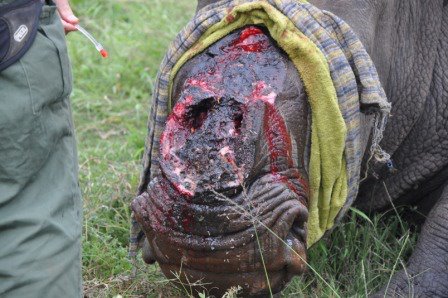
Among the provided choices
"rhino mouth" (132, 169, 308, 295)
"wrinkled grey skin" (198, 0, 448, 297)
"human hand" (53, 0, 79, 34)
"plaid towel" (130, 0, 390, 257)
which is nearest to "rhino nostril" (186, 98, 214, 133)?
"rhino mouth" (132, 169, 308, 295)

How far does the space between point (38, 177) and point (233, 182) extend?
536 mm

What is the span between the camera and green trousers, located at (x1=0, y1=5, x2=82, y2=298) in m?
2.75

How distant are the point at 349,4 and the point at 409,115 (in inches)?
22.9

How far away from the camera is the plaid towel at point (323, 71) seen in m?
3.30

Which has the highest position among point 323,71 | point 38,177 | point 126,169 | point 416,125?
point 323,71

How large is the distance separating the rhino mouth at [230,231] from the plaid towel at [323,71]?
267 mm

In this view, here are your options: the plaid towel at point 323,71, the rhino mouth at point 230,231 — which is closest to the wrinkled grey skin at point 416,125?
the plaid towel at point 323,71

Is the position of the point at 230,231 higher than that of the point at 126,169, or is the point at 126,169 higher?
the point at 230,231

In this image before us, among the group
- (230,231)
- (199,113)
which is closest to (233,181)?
(230,231)

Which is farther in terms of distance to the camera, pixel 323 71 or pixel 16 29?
pixel 323 71

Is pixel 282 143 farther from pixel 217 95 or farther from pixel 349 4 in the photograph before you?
pixel 349 4

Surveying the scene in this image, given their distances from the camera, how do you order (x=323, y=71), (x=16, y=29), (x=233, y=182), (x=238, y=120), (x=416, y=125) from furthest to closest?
(x=416, y=125), (x=323, y=71), (x=238, y=120), (x=233, y=182), (x=16, y=29)

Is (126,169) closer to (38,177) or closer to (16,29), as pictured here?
(38,177)

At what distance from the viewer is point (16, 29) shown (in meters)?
2.77
